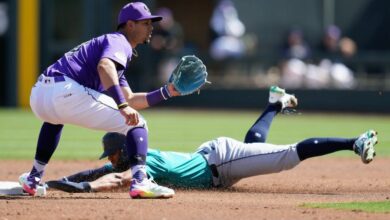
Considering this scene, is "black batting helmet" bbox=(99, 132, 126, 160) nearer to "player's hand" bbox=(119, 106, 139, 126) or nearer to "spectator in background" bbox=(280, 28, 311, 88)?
"player's hand" bbox=(119, 106, 139, 126)

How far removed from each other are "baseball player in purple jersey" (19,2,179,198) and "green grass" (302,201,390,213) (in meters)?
1.09

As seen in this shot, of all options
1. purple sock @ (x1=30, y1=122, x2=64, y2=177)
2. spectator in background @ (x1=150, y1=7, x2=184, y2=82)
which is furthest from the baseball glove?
spectator in background @ (x1=150, y1=7, x2=184, y2=82)

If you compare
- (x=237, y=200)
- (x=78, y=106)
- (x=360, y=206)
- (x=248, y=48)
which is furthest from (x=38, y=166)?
(x=248, y=48)

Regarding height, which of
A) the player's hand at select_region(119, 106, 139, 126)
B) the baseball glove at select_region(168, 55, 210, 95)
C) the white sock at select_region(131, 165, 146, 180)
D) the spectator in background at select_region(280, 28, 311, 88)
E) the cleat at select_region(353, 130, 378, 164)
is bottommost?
the spectator in background at select_region(280, 28, 311, 88)

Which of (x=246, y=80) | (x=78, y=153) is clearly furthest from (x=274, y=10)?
(x=78, y=153)

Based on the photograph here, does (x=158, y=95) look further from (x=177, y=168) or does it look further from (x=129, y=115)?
(x=129, y=115)

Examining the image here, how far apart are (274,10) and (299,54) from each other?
1.97m

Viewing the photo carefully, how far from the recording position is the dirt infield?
5.43 m

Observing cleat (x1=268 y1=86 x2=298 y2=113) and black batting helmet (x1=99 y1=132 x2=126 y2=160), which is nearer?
black batting helmet (x1=99 y1=132 x2=126 y2=160)

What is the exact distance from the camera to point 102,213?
545cm

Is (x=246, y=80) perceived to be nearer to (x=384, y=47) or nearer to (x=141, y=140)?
(x=384, y=47)

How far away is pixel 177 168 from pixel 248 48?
46.3ft

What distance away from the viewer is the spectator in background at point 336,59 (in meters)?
18.8

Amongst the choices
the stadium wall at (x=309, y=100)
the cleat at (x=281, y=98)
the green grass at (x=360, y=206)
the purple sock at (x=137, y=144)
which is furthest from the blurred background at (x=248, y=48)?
the purple sock at (x=137, y=144)
